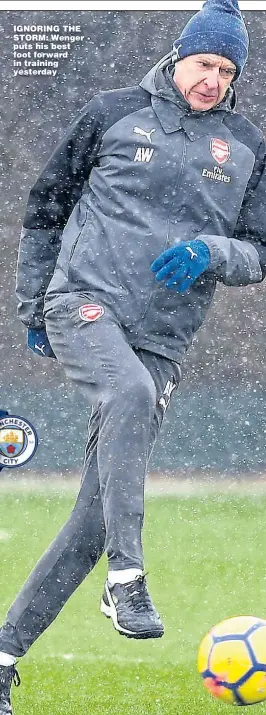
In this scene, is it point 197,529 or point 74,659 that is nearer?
point 74,659

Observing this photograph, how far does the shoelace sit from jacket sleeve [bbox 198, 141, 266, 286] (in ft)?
2.44

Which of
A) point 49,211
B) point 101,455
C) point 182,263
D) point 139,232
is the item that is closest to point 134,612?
point 101,455

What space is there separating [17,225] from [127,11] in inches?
33.8

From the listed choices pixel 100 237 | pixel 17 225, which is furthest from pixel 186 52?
pixel 17 225

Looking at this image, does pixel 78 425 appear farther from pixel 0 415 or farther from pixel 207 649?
pixel 207 649

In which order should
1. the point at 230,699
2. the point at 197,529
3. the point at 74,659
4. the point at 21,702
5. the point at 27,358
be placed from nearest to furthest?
the point at 230,699
the point at 21,702
the point at 74,659
the point at 197,529
the point at 27,358

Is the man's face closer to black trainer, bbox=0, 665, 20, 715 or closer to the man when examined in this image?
the man

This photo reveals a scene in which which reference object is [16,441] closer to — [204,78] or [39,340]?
[39,340]

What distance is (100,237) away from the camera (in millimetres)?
2746

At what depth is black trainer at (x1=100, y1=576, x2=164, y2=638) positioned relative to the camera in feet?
7.86

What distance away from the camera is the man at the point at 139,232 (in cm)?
270

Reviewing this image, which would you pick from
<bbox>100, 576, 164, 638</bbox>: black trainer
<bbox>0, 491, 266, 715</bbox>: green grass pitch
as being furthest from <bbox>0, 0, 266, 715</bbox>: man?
<bbox>0, 491, 266, 715</bbox>: green grass pitch

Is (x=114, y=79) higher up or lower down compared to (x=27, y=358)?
higher up

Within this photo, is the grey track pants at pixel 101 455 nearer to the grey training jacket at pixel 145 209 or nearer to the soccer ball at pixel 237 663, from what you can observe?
the grey training jacket at pixel 145 209
